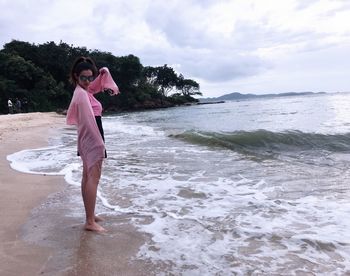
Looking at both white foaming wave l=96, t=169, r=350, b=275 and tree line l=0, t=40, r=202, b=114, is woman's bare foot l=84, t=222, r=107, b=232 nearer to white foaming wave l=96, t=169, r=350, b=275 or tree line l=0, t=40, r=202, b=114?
white foaming wave l=96, t=169, r=350, b=275

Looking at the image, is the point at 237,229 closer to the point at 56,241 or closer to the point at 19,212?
the point at 56,241

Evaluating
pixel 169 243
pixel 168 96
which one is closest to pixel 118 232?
pixel 169 243

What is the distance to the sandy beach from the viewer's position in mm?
3086

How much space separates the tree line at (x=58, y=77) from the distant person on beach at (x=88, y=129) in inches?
1124

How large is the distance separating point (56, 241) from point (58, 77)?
57.8 m

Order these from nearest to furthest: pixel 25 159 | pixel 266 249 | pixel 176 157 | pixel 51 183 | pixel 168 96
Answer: pixel 266 249, pixel 51 183, pixel 25 159, pixel 176 157, pixel 168 96

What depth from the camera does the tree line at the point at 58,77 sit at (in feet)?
153

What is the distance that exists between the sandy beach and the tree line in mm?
27914

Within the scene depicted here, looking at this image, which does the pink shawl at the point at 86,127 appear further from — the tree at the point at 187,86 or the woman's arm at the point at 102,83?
the tree at the point at 187,86

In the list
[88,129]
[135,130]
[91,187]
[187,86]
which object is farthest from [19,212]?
[187,86]

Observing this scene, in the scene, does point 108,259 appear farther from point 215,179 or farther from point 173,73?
point 173,73

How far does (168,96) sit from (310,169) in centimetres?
8189

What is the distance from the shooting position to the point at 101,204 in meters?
5.09

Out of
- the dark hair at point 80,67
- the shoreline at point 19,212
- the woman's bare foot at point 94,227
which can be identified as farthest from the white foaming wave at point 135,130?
the woman's bare foot at point 94,227
